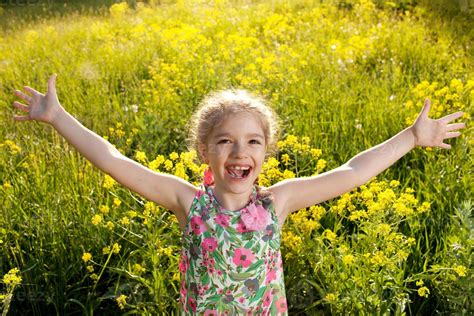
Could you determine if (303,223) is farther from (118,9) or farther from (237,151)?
(118,9)

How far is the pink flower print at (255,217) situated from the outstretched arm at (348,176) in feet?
0.25

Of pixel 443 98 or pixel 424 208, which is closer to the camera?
pixel 424 208

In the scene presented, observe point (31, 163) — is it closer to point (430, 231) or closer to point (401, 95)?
point (430, 231)

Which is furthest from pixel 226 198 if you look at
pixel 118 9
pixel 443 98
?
pixel 118 9

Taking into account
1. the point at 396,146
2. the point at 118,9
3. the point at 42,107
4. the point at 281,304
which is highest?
the point at 118,9

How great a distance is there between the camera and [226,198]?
193 centimetres

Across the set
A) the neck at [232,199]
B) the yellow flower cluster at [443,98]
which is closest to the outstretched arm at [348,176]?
the neck at [232,199]

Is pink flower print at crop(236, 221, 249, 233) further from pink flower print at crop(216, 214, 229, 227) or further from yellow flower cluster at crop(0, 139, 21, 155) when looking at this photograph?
yellow flower cluster at crop(0, 139, 21, 155)

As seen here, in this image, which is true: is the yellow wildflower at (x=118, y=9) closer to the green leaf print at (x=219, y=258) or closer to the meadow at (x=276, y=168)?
the meadow at (x=276, y=168)

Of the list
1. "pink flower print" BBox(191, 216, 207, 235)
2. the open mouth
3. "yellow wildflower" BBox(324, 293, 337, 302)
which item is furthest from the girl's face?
"yellow wildflower" BBox(324, 293, 337, 302)

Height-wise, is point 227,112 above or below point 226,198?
above

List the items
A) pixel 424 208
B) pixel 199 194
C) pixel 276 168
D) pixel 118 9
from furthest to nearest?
pixel 118 9 < pixel 276 168 < pixel 424 208 < pixel 199 194

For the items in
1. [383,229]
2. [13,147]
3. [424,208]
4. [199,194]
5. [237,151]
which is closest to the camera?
[237,151]

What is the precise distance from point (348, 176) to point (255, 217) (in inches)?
13.0
